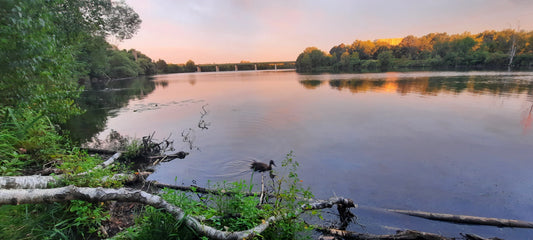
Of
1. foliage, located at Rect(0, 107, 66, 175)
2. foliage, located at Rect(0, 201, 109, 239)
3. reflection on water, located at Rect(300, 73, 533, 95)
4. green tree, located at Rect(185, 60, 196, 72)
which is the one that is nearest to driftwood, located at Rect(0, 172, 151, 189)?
foliage, located at Rect(0, 201, 109, 239)

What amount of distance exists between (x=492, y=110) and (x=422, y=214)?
54.7 feet

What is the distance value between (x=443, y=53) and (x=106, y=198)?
381ft

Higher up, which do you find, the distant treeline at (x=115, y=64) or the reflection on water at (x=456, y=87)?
the distant treeline at (x=115, y=64)

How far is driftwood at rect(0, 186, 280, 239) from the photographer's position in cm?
273

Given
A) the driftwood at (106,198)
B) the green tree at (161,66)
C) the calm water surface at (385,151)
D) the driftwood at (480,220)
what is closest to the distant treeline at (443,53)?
the calm water surface at (385,151)

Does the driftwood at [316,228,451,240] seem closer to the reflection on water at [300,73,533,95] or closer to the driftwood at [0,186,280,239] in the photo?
the driftwood at [0,186,280,239]

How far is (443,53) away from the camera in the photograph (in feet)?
298

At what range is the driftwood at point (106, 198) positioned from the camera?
8.96ft

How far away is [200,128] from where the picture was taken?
47.3 ft

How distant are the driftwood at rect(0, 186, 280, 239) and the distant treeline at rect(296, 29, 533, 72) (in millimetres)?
93938

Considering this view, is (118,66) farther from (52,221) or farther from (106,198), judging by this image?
(106,198)

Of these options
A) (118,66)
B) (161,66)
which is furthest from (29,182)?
(161,66)

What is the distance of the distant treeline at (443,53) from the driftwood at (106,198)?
9394 centimetres

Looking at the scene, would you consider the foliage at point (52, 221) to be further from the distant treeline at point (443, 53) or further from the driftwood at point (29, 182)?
the distant treeline at point (443, 53)
